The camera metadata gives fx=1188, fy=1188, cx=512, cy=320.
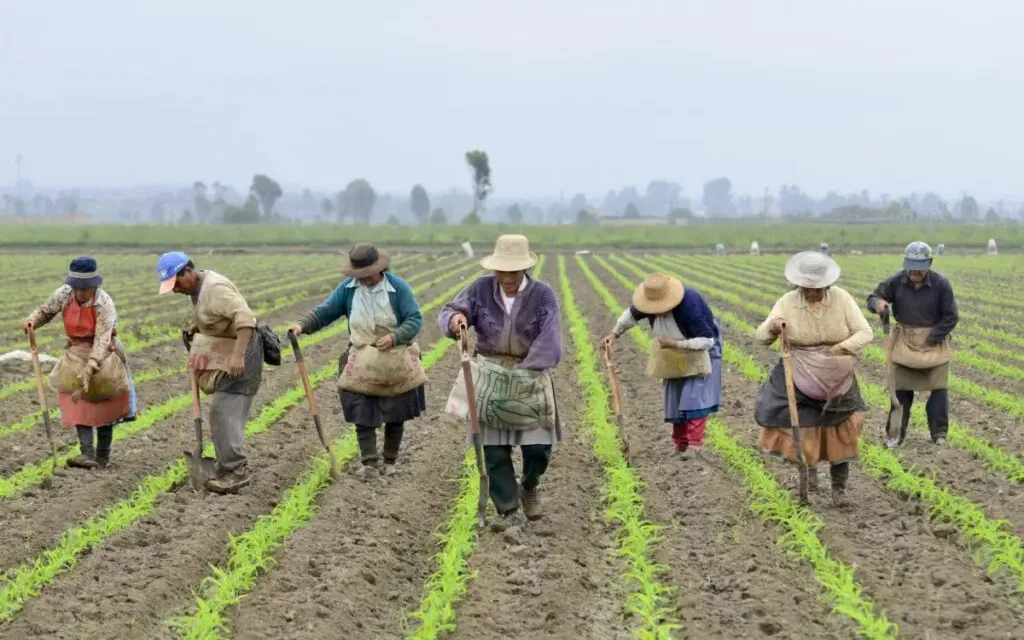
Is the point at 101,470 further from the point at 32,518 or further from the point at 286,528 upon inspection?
the point at 286,528

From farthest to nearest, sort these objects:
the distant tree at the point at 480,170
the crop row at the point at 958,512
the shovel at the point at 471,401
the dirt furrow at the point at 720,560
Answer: the distant tree at the point at 480,170 < the shovel at the point at 471,401 < the crop row at the point at 958,512 < the dirt furrow at the point at 720,560

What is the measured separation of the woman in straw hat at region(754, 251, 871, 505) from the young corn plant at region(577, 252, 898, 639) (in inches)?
13.9

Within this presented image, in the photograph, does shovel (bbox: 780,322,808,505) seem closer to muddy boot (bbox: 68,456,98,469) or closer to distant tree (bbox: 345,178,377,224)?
muddy boot (bbox: 68,456,98,469)

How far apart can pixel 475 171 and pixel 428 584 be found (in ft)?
293

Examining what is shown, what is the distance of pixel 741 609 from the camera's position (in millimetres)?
5426

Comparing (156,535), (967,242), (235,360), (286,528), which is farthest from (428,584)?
(967,242)

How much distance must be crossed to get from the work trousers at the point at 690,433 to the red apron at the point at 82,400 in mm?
3927

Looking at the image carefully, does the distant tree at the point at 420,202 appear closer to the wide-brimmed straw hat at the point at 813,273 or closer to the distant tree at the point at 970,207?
the distant tree at the point at 970,207

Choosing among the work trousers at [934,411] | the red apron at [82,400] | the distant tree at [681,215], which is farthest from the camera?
the distant tree at [681,215]

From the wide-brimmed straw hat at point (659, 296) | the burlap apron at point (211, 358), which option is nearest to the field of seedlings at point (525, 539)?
the burlap apron at point (211, 358)

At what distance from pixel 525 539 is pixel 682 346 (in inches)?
92.0

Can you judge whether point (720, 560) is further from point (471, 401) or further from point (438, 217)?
point (438, 217)

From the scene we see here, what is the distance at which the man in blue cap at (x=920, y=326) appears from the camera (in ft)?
28.3

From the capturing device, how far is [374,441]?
26.2 feet
